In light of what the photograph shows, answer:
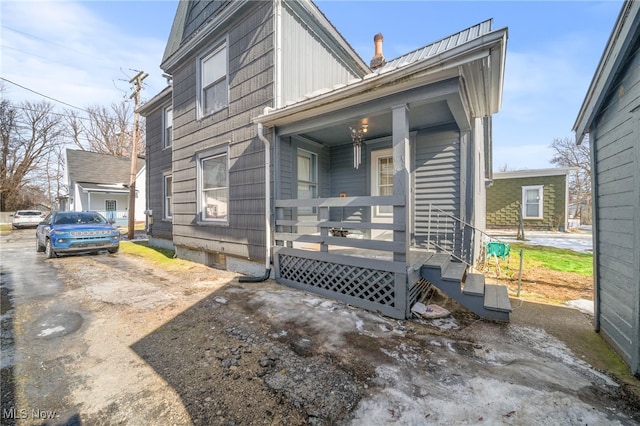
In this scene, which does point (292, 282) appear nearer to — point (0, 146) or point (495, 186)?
point (495, 186)

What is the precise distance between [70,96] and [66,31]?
27.9 ft

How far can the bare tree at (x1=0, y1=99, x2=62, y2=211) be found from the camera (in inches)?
970

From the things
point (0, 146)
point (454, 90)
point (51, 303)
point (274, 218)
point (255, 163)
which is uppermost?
point (0, 146)

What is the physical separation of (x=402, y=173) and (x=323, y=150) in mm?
3335

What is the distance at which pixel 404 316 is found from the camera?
350cm

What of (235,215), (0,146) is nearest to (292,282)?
(235,215)

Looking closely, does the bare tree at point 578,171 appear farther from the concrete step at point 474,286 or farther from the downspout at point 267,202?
the downspout at point 267,202

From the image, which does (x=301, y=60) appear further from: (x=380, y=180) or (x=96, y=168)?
(x=96, y=168)

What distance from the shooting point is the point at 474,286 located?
3.72 meters

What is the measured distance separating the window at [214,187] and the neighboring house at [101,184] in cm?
1654

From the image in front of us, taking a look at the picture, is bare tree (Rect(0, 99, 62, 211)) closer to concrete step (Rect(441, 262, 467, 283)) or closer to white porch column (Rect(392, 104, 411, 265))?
white porch column (Rect(392, 104, 411, 265))

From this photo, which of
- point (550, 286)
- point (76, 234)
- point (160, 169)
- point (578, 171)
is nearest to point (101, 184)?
point (160, 169)

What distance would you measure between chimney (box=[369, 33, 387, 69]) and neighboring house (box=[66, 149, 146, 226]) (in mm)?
19824

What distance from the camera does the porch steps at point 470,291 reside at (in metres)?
3.48
